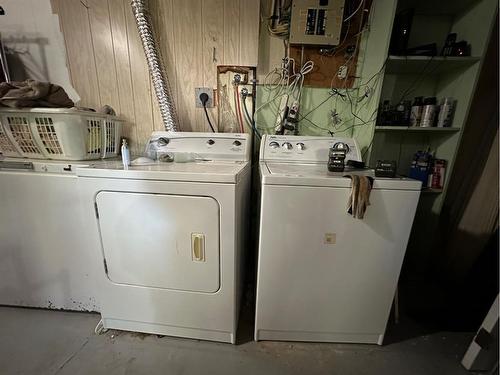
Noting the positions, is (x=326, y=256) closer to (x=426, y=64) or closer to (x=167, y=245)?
(x=167, y=245)

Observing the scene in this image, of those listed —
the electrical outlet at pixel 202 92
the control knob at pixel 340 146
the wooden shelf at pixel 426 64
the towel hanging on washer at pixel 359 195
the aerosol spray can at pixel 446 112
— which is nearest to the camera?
the towel hanging on washer at pixel 359 195

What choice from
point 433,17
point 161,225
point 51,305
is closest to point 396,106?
point 433,17

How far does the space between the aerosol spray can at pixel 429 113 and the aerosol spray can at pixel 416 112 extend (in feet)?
0.07

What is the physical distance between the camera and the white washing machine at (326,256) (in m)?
0.94

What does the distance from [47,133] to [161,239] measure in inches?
35.3

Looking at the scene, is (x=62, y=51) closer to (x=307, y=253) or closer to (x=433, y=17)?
(x=307, y=253)

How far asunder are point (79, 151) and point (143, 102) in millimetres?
687

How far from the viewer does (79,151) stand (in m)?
1.20

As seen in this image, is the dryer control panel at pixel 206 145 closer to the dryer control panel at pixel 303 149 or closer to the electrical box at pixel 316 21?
the dryer control panel at pixel 303 149

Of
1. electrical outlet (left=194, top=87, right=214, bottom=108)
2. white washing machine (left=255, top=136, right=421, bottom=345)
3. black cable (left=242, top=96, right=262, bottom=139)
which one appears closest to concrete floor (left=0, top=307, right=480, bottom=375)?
white washing machine (left=255, top=136, right=421, bottom=345)

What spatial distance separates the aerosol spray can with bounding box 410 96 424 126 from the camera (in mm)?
1498

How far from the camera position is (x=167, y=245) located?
1.03 meters

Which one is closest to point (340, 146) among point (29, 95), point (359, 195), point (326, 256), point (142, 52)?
point (359, 195)

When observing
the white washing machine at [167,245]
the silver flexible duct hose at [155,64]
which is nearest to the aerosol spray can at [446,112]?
the white washing machine at [167,245]
